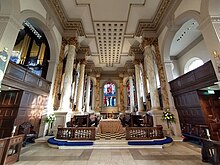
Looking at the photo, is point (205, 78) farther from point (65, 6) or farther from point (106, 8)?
point (65, 6)

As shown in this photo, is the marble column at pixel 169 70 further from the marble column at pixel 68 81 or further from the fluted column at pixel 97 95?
the fluted column at pixel 97 95

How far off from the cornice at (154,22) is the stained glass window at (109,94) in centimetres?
908

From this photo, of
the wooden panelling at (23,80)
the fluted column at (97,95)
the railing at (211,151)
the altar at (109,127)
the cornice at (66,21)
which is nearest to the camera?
the railing at (211,151)

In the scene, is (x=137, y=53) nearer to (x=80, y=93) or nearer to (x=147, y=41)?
(x=147, y=41)

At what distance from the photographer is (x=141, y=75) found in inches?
453

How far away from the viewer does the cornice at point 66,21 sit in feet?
21.8

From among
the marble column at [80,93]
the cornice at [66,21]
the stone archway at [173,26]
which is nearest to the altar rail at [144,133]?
the stone archway at [173,26]

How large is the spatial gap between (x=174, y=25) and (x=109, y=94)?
38.2 feet

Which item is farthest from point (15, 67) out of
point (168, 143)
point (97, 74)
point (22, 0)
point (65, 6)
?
point (97, 74)

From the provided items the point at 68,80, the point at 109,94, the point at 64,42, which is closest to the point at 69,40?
the point at 64,42

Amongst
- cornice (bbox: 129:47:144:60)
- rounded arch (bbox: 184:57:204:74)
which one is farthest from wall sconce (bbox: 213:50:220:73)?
cornice (bbox: 129:47:144:60)

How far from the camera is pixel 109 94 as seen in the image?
640 inches

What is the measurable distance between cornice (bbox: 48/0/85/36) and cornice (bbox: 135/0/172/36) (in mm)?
4158

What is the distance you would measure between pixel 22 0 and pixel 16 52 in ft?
13.0
